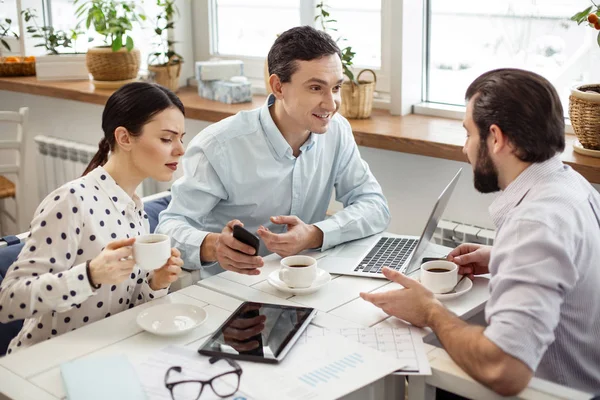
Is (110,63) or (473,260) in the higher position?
(110,63)

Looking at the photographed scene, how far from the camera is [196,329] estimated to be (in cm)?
163

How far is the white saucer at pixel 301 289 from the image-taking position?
181cm

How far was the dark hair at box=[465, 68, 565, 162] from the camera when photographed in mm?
1498

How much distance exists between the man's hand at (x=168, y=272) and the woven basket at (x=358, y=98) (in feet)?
4.40

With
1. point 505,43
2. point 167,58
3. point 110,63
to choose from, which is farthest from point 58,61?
point 505,43

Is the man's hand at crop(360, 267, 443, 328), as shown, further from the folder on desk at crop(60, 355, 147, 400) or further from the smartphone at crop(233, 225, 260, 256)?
the folder on desk at crop(60, 355, 147, 400)

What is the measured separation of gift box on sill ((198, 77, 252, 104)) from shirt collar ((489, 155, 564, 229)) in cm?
198

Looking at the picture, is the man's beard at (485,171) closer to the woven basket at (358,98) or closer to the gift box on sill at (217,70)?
the woven basket at (358,98)

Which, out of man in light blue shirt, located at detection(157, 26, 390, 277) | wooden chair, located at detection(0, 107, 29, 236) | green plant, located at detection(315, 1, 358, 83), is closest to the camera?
man in light blue shirt, located at detection(157, 26, 390, 277)

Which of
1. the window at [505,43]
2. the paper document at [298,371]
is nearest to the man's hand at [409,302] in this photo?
the paper document at [298,371]

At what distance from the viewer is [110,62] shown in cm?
368

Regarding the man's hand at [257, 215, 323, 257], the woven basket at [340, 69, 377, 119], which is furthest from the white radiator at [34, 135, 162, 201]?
the man's hand at [257, 215, 323, 257]

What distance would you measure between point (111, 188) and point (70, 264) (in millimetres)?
221

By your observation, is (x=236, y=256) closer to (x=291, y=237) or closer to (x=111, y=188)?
(x=291, y=237)
